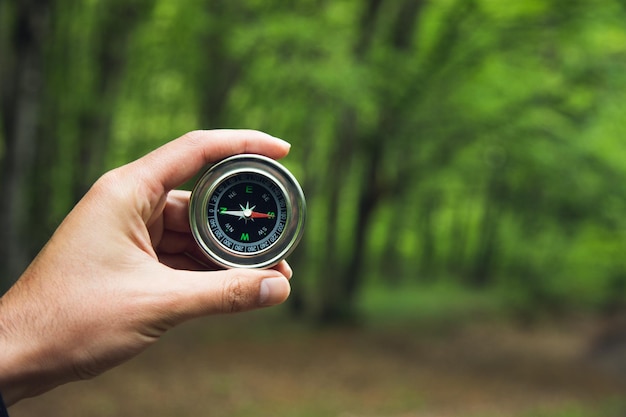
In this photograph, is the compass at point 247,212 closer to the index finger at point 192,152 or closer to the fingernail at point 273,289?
the index finger at point 192,152

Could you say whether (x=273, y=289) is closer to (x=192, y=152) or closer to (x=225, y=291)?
(x=225, y=291)

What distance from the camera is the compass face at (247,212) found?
2.64 m

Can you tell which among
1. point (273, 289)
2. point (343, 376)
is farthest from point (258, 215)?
point (343, 376)

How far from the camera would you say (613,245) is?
604 inches

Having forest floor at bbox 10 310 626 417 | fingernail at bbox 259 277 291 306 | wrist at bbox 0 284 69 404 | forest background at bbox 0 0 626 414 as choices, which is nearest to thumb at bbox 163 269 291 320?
fingernail at bbox 259 277 291 306

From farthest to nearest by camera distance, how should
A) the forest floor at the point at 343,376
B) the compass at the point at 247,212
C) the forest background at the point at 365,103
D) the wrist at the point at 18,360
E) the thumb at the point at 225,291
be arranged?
1. the forest background at the point at 365,103
2. the forest floor at the point at 343,376
3. the compass at the point at 247,212
4. the thumb at the point at 225,291
5. the wrist at the point at 18,360

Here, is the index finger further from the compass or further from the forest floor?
the forest floor

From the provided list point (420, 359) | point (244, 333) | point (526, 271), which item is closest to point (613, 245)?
point (526, 271)

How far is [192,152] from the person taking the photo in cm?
250

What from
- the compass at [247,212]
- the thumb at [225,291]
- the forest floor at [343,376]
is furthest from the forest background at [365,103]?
the thumb at [225,291]

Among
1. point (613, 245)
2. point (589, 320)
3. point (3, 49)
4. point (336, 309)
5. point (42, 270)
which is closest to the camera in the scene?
point (42, 270)

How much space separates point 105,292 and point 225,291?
414 millimetres

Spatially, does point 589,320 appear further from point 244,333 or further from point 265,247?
point 265,247

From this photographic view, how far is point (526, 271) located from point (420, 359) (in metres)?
3.29
